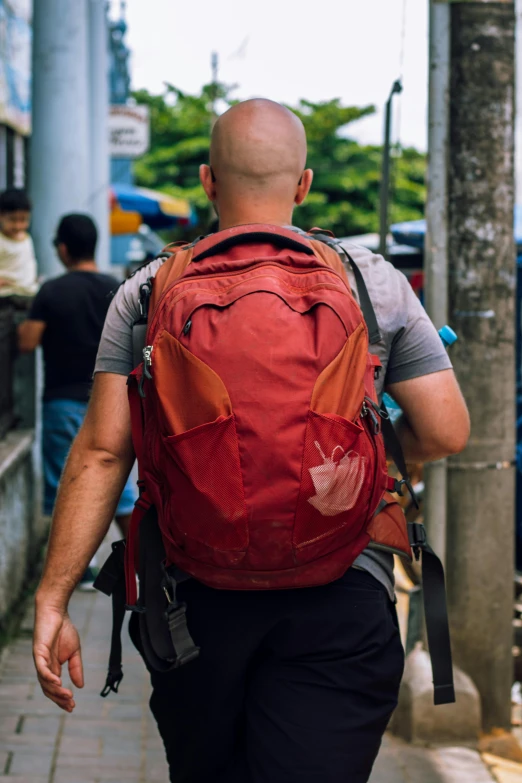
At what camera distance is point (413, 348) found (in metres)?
2.48

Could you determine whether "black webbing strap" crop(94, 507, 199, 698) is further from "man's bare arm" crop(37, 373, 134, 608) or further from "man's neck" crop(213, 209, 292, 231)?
"man's neck" crop(213, 209, 292, 231)

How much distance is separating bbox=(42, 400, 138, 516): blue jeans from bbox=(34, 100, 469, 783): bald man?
3.89 meters

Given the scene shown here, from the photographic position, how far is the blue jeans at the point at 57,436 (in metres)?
6.41

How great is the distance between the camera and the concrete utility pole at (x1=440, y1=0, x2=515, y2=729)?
434 cm

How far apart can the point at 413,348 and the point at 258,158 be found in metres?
0.51

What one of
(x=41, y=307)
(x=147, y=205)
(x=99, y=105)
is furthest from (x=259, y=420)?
(x=147, y=205)

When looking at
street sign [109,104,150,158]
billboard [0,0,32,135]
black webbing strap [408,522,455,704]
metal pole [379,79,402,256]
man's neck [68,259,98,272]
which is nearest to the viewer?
black webbing strap [408,522,455,704]

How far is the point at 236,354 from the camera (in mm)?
2064

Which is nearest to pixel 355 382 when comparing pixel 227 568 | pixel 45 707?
pixel 227 568

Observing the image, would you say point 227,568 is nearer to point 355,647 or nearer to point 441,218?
point 355,647

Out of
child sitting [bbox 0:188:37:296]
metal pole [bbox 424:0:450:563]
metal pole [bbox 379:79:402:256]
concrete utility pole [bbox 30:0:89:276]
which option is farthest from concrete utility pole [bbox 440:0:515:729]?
concrete utility pole [bbox 30:0:89:276]

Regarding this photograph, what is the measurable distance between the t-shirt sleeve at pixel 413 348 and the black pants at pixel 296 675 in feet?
1.46

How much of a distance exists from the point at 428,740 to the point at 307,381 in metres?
2.80

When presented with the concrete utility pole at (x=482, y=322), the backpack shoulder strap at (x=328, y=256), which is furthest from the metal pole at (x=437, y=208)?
the backpack shoulder strap at (x=328, y=256)
